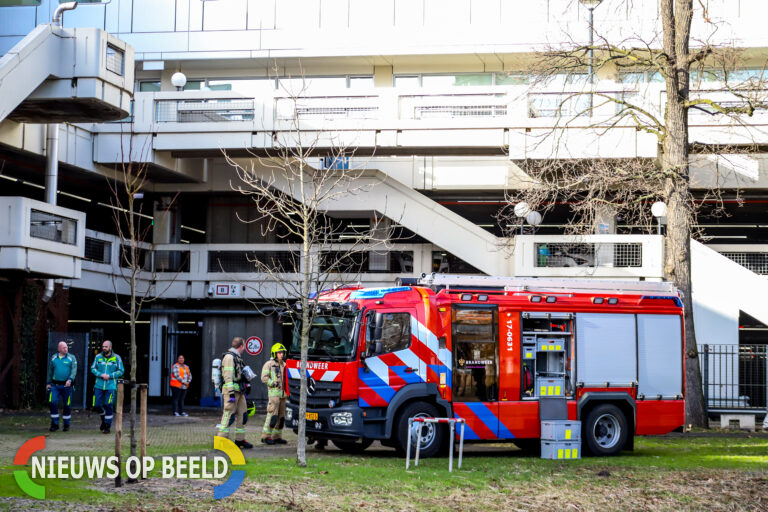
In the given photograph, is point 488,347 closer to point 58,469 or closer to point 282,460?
point 282,460

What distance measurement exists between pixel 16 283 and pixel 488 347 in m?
14.8

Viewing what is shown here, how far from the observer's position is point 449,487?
1261 cm

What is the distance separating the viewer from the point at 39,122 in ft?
82.5

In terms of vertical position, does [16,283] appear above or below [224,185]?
below

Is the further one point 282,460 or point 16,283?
point 16,283

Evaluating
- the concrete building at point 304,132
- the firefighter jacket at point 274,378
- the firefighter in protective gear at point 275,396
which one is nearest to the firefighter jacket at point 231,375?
the firefighter in protective gear at point 275,396

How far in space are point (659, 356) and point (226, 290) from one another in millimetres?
17015

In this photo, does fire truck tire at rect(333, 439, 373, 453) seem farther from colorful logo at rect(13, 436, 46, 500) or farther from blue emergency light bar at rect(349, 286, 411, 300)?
colorful logo at rect(13, 436, 46, 500)

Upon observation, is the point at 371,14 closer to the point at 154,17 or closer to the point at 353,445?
the point at 154,17

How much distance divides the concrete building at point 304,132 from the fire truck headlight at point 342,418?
33.2ft

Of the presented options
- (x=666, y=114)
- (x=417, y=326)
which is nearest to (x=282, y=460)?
(x=417, y=326)

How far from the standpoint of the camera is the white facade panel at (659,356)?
58.7 feet

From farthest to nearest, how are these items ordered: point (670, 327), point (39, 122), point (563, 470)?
point (39, 122) → point (670, 327) → point (563, 470)

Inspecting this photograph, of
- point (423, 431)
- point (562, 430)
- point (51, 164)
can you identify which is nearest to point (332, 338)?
point (423, 431)
